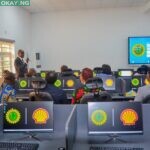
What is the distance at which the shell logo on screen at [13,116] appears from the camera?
103 inches

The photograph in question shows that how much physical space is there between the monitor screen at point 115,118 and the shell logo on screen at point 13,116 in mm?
626

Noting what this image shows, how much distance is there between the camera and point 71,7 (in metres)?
10.1

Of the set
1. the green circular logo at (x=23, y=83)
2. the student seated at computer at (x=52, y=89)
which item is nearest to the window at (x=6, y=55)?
the green circular logo at (x=23, y=83)

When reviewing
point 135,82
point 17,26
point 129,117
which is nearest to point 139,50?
point 17,26

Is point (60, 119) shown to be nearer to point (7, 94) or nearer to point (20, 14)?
point (7, 94)

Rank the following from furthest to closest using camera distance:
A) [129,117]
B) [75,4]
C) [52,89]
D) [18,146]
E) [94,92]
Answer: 1. [75,4]
2. [52,89]
3. [94,92]
4. [129,117]
5. [18,146]

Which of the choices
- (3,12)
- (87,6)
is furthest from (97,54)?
(3,12)

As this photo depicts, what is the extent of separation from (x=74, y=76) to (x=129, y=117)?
3.95 m

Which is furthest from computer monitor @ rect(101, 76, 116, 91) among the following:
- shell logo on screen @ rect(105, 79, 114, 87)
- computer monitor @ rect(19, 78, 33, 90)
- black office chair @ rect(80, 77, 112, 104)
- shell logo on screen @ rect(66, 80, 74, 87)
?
black office chair @ rect(80, 77, 112, 104)

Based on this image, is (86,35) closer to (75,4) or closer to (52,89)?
(75,4)

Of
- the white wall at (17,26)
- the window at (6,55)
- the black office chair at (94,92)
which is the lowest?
the black office chair at (94,92)

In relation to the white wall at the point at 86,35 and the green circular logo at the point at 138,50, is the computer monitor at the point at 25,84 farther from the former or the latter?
the green circular logo at the point at 138,50

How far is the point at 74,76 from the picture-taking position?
641 centimetres

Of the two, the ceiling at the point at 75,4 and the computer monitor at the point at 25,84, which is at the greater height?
the ceiling at the point at 75,4
